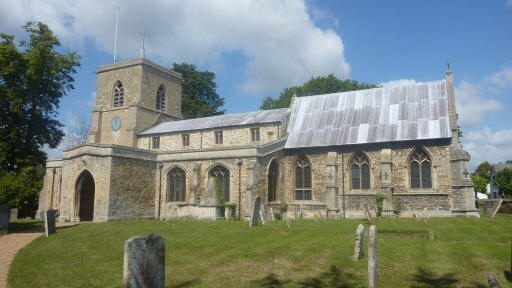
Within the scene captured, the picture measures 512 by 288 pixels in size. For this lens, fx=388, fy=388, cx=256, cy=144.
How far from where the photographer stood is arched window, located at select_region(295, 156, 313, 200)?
29484mm

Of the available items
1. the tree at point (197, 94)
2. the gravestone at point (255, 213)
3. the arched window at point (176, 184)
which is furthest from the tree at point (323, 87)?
the gravestone at point (255, 213)

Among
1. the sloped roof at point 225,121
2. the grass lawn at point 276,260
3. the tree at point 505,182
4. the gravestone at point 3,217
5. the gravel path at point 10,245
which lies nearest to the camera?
the grass lawn at point 276,260

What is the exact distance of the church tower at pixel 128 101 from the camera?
38.4 metres

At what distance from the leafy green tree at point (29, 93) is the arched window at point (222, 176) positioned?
11.3m

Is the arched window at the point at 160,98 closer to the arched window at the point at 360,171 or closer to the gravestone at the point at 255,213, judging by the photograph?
the arched window at the point at 360,171

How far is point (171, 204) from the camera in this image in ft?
97.6

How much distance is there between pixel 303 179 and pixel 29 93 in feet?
67.8

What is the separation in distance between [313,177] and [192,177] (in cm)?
905

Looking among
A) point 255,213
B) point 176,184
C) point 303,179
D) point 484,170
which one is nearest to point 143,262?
point 255,213

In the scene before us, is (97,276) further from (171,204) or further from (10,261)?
(171,204)

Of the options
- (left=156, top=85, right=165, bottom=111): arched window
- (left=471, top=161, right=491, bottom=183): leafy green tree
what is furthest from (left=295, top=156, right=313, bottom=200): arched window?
(left=471, top=161, right=491, bottom=183): leafy green tree

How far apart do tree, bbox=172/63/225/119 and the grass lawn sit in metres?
38.0

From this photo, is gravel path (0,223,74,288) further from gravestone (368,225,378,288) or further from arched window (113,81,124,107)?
arched window (113,81,124,107)

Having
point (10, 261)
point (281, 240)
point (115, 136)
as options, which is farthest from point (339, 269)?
point (115, 136)
